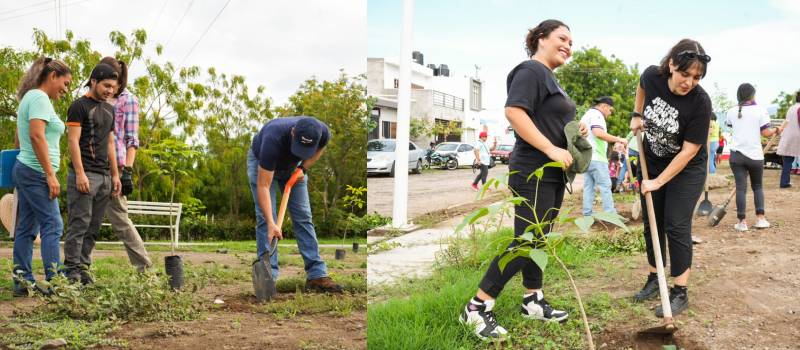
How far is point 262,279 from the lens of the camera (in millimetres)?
2994

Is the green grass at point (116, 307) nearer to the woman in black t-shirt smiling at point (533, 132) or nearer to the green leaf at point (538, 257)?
the woman in black t-shirt smiling at point (533, 132)

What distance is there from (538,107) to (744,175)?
3157mm

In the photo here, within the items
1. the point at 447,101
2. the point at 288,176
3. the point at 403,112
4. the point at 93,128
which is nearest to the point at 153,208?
the point at 403,112

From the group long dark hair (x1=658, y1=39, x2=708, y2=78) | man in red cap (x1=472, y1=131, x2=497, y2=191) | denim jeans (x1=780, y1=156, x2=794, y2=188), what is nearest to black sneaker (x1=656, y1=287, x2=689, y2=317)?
long dark hair (x1=658, y1=39, x2=708, y2=78)

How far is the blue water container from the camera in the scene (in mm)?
2906

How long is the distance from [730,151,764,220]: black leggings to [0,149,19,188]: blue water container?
14.4ft

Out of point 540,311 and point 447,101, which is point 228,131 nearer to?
point 540,311

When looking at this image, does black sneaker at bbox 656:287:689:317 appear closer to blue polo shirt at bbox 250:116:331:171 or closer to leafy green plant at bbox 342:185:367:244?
leafy green plant at bbox 342:185:367:244

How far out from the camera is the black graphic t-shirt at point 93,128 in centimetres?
292

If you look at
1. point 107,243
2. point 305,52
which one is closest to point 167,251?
point 107,243

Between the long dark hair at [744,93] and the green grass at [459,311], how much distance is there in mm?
2349

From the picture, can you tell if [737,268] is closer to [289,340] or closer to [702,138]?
[702,138]

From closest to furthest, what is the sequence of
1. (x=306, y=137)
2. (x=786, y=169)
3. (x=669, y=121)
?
(x=669, y=121) → (x=306, y=137) → (x=786, y=169)

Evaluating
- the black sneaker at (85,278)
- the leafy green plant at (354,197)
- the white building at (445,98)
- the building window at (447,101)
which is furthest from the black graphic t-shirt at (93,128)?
the building window at (447,101)
